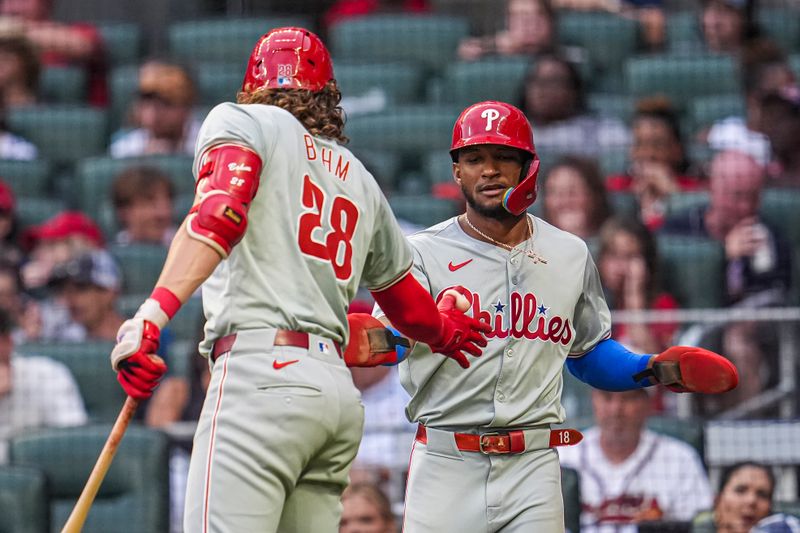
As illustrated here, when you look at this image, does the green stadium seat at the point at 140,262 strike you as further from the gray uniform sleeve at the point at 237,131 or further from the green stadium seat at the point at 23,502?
the gray uniform sleeve at the point at 237,131

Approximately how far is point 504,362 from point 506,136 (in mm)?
626

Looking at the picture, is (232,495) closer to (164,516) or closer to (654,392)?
(164,516)

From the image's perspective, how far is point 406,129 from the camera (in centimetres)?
769

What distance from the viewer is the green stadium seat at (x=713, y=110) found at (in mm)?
7742

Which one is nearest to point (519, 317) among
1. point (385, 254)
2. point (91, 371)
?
point (385, 254)

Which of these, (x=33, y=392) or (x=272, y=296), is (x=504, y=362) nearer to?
(x=272, y=296)

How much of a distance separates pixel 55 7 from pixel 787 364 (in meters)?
6.21

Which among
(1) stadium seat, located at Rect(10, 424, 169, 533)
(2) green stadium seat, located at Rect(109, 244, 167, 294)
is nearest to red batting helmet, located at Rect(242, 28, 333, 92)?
(1) stadium seat, located at Rect(10, 424, 169, 533)

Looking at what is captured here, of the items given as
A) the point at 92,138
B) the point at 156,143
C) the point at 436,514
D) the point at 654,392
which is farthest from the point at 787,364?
the point at 92,138

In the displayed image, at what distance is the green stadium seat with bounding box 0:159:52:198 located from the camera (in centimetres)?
774

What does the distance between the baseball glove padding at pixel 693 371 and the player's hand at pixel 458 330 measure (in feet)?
1.71

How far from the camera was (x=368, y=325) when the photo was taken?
3.62 meters

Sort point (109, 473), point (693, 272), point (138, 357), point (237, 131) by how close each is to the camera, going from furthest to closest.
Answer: point (693, 272) → point (109, 473) → point (237, 131) → point (138, 357)

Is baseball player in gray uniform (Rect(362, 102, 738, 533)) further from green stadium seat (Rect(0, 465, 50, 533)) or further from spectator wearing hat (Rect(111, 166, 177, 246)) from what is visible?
spectator wearing hat (Rect(111, 166, 177, 246))
